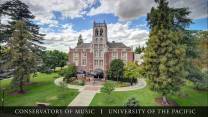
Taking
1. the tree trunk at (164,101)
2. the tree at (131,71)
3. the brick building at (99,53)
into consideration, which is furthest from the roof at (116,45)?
the tree trunk at (164,101)

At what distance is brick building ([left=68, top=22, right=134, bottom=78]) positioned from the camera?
21234 mm

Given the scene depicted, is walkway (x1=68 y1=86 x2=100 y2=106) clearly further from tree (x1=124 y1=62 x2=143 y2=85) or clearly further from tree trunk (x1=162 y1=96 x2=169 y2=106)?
tree trunk (x1=162 y1=96 x2=169 y2=106)

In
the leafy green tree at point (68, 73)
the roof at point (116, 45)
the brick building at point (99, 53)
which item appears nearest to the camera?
the leafy green tree at point (68, 73)

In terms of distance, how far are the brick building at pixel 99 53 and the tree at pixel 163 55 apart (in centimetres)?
995

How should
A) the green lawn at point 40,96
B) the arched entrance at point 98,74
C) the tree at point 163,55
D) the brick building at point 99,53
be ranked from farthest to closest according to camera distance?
the brick building at point 99,53, the arched entrance at point 98,74, the green lawn at point 40,96, the tree at point 163,55

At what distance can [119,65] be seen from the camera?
58.1ft

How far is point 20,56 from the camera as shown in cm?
1309

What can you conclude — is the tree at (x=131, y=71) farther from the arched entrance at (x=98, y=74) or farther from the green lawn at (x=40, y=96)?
the green lawn at (x=40, y=96)

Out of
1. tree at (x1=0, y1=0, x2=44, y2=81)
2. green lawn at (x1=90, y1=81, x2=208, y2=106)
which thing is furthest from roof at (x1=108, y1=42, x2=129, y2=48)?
tree at (x1=0, y1=0, x2=44, y2=81)

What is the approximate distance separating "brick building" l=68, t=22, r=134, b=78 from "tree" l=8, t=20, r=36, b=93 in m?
8.93

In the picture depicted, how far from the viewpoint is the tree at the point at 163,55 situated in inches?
416

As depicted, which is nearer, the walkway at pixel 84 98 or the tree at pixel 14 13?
the walkway at pixel 84 98

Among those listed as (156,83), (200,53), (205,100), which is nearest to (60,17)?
→ (156,83)

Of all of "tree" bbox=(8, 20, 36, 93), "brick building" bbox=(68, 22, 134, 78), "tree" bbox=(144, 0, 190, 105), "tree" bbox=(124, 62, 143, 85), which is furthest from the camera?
"brick building" bbox=(68, 22, 134, 78)
